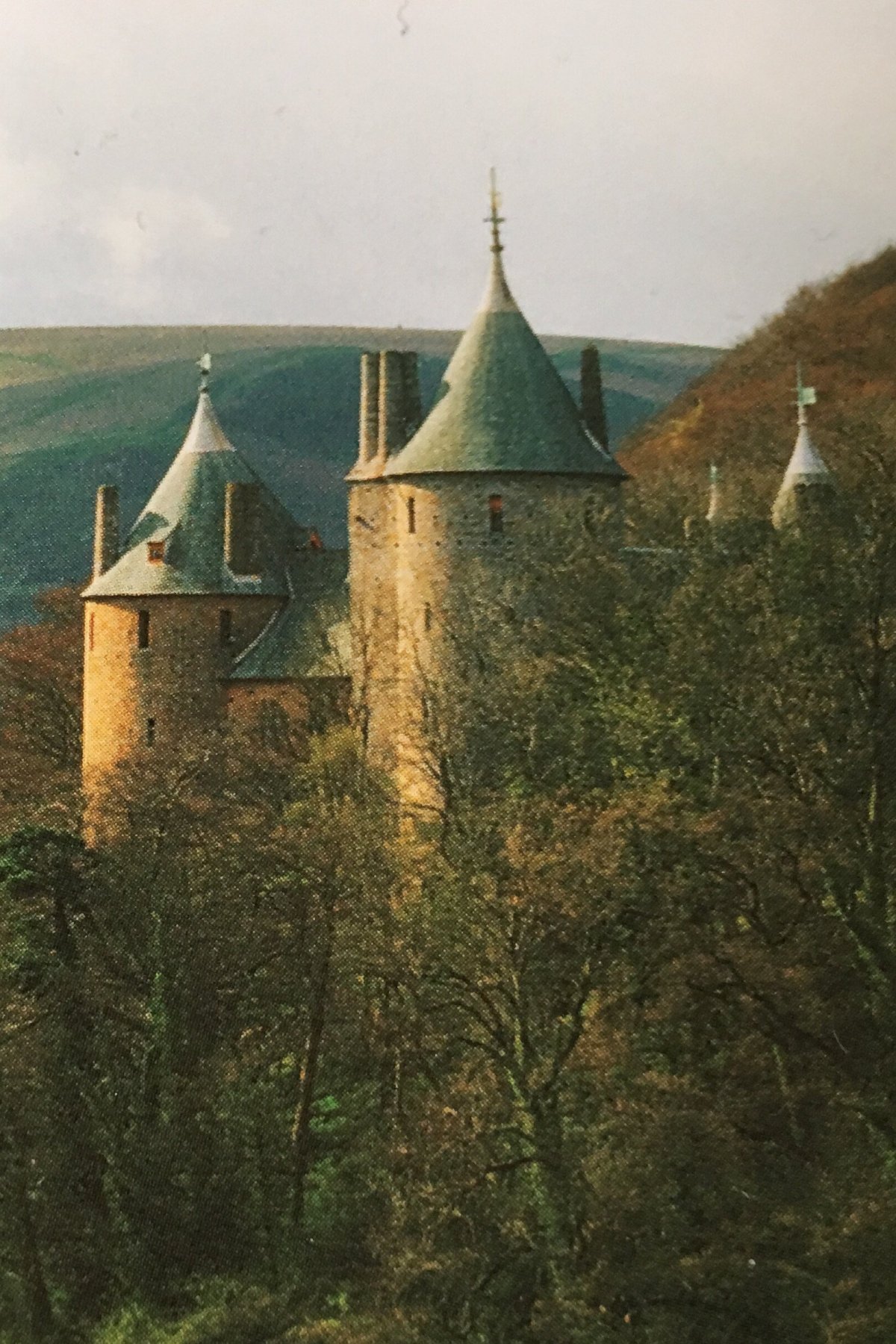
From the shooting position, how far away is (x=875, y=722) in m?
38.2

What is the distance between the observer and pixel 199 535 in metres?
62.6

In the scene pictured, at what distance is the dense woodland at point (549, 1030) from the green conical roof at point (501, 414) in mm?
5752

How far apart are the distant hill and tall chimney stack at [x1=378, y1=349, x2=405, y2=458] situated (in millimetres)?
11980

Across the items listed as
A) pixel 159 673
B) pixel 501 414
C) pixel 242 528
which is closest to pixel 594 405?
pixel 501 414

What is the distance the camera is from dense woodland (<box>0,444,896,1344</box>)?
34438 millimetres

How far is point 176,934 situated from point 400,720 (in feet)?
26.7

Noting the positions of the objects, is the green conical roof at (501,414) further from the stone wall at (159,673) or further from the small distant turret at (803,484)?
the stone wall at (159,673)

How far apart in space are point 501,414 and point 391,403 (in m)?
4.67

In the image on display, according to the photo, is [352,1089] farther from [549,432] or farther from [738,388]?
[738,388]

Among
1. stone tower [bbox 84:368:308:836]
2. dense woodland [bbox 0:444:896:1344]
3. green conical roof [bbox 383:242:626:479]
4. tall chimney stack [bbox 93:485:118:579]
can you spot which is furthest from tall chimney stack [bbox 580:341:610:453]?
tall chimney stack [bbox 93:485:118:579]

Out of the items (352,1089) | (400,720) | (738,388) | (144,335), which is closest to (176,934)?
(352,1089)

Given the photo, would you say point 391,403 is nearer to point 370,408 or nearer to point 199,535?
point 370,408

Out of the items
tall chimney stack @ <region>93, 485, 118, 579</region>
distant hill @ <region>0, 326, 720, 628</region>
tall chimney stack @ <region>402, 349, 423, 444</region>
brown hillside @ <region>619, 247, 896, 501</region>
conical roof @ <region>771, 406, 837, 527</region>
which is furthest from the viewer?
distant hill @ <region>0, 326, 720, 628</region>

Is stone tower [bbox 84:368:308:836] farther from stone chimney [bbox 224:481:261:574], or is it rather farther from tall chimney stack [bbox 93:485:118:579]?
tall chimney stack [bbox 93:485:118:579]
